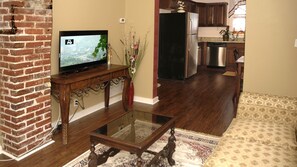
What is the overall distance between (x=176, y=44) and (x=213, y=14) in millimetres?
2809

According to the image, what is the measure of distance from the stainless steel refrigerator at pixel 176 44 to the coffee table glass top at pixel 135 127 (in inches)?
159

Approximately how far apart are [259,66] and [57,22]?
274 centimetres

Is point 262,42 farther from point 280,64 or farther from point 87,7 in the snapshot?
point 87,7

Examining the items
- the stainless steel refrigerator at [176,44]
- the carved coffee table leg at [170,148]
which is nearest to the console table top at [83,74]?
the carved coffee table leg at [170,148]

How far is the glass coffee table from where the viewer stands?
232 cm

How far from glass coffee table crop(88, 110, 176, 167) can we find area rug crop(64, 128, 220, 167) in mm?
114

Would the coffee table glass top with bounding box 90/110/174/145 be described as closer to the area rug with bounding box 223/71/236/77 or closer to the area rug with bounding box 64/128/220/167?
the area rug with bounding box 64/128/220/167

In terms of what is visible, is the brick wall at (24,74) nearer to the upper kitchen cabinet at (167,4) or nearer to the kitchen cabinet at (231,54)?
the upper kitchen cabinet at (167,4)

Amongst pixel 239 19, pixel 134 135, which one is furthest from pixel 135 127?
pixel 239 19

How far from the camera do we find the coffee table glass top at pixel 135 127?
8.48ft

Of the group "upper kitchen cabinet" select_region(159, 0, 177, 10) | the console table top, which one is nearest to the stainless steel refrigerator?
"upper kitchen cabinet" select_region(159, 0, 177, 10)

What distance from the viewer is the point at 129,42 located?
5.16 meters

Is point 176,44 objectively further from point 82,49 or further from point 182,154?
point 182,154

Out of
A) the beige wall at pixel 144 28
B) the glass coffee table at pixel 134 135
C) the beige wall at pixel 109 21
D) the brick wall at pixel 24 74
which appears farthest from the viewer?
the beige wall at pixel 144 28
